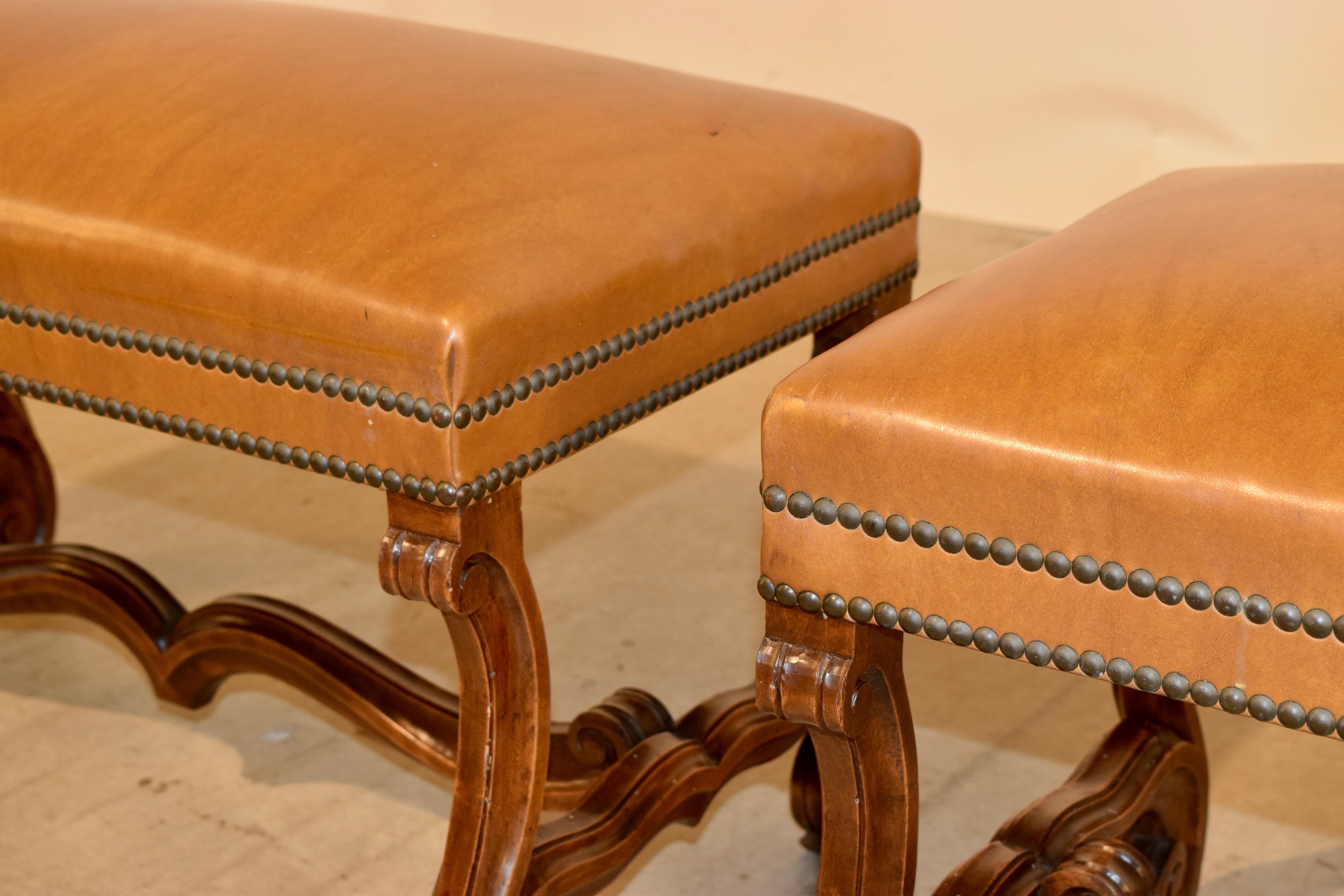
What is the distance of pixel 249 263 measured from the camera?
0.81 m

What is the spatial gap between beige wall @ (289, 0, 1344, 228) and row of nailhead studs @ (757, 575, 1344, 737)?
149cm

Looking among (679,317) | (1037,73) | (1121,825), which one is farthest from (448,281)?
(1037,73)

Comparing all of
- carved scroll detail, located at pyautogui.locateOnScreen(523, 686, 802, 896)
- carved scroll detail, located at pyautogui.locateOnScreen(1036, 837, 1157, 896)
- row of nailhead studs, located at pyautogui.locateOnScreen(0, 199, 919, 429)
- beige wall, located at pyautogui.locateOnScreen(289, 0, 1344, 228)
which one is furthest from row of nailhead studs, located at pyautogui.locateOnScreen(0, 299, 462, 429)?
beige wall, located at pyautogui.locateOnScreen(289, 0, 1344, 228)

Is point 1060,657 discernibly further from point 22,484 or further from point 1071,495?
point 22,484

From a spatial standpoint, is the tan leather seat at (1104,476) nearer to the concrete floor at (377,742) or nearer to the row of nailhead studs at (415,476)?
the row of nailhead studs at (415,476)

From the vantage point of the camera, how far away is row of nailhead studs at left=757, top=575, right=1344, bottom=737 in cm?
61

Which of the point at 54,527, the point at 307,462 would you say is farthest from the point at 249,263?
the point at 54,527

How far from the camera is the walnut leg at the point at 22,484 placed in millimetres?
1399

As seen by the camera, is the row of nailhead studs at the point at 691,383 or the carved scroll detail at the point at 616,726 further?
the carved scroll detail at the point at 616,726

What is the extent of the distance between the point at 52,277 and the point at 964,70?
161cm

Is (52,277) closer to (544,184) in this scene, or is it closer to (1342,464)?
(544,184)

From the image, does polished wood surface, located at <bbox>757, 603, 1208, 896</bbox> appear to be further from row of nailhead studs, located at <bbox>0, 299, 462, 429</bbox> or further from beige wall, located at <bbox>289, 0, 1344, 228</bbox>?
beige wall, located at <bbox>289, 0, 1344, 228</bbox>

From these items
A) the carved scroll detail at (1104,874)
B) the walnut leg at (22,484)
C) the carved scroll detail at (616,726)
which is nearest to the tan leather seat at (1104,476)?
the carved scroll detail at (1104,874)

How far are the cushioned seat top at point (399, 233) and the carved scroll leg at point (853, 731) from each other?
7.4 inches
